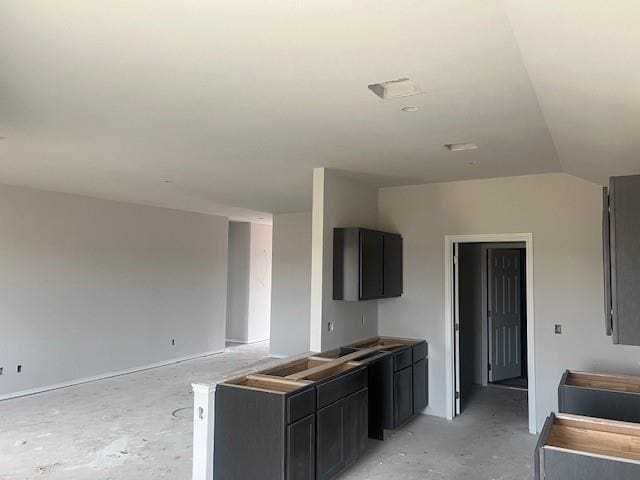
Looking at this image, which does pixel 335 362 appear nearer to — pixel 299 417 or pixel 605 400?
pixel 299 417

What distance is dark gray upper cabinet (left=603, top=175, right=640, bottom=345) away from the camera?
2.15 metres

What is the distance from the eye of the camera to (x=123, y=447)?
14.2 feet

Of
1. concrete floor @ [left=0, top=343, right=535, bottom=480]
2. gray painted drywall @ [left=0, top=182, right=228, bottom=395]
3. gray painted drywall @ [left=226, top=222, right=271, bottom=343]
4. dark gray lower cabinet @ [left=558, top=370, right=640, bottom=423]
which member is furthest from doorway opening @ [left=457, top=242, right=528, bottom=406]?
gray painted drywall @ [left=226, top=222, right=271, bottom=343]

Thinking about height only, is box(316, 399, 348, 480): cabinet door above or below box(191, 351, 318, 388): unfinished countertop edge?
below

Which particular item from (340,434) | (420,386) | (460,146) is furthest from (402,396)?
(460,146)

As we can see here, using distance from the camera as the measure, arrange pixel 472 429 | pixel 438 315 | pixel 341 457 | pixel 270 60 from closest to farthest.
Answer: pixel 270 60 → pixel 341 457 → pixel 472 429 → pixel 438 315

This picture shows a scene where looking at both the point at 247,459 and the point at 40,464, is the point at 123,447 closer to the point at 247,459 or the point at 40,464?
the point at 40,464

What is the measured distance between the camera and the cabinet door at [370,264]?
4703mm

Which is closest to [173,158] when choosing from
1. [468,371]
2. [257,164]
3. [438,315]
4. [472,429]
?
[257,164]

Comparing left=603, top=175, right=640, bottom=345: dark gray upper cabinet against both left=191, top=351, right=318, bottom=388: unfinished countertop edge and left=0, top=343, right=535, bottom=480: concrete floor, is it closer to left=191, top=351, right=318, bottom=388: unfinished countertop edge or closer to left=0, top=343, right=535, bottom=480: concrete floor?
left=0, top=343, right=535, bottom=480: concrete floor

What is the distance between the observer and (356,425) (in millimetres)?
3930

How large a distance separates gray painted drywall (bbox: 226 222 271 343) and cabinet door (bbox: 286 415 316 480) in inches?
290

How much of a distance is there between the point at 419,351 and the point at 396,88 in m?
3.36

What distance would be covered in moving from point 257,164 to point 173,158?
2.61ft
